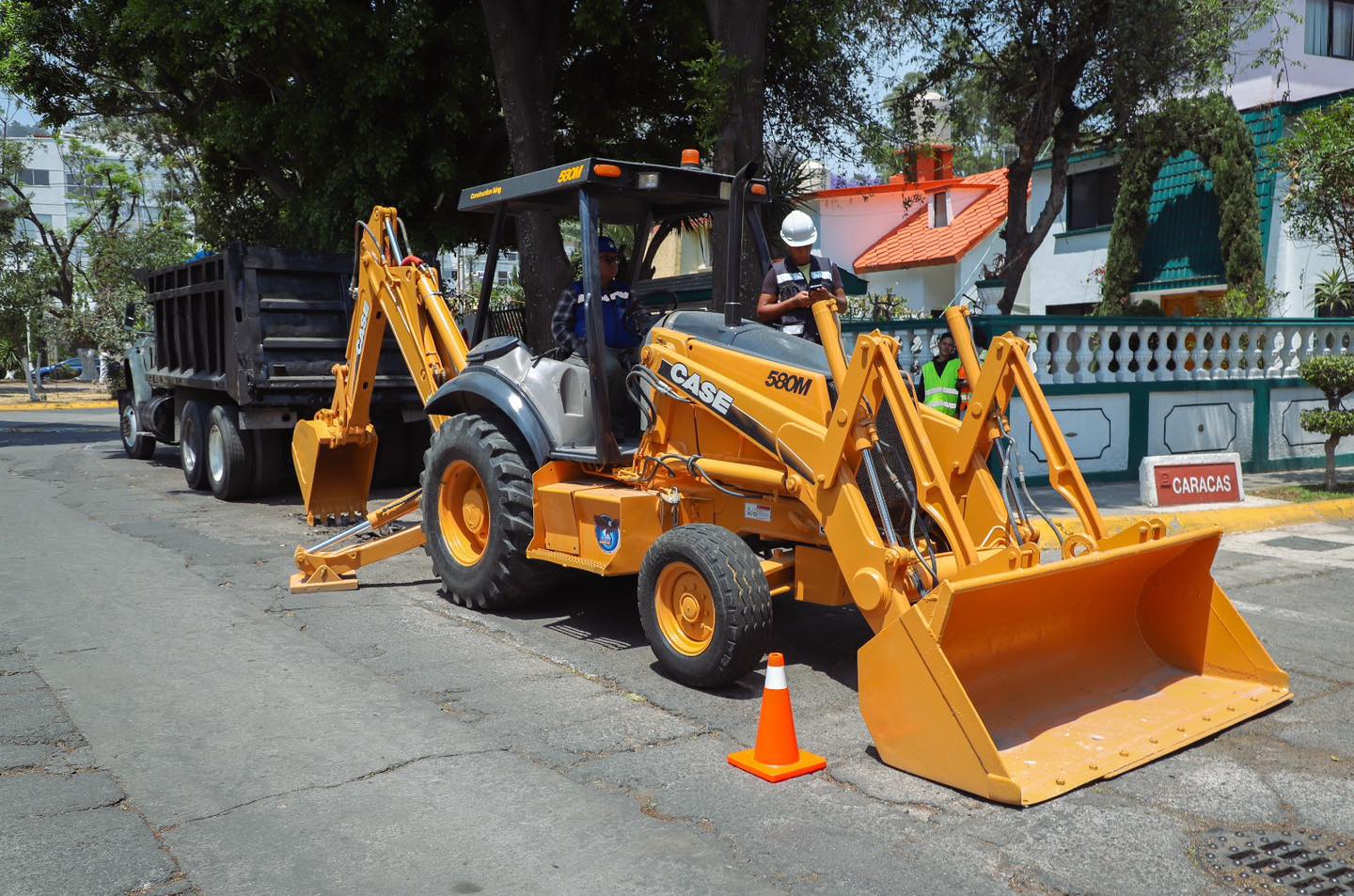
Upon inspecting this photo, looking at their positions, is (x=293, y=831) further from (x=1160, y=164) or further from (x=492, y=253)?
(x=1160, y=164)

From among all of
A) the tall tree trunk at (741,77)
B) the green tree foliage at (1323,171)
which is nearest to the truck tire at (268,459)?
the tall tree trunk at (741,77)

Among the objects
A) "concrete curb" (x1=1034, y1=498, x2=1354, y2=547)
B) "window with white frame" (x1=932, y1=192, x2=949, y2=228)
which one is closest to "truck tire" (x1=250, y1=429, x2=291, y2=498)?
"concrete curb" (x1=1034, y1=498, x2=1354, y2=547)

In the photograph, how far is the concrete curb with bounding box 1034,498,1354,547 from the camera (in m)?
9.99

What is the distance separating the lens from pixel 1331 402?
12.1 meters

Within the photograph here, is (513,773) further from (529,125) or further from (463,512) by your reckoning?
(529,125)

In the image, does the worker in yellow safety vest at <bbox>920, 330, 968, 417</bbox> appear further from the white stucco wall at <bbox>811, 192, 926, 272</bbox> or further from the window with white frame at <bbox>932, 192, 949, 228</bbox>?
the white stucco wall at <bbox>811, 192, 926, 272</bbox>

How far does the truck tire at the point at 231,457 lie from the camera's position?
12.4m

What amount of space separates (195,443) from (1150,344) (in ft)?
35.6

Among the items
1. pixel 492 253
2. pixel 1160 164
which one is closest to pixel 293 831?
pixel 492 253

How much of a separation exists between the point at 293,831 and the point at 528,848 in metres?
0.86

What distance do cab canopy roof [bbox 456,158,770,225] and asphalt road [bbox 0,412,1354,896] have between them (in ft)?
8.29

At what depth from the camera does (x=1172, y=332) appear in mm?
12805

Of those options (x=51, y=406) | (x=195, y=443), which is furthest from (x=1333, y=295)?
(x=51, y=406)

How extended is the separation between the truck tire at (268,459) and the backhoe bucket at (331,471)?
2.82 m
